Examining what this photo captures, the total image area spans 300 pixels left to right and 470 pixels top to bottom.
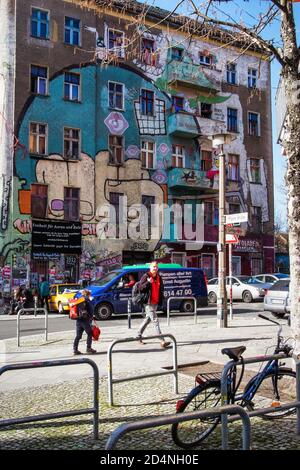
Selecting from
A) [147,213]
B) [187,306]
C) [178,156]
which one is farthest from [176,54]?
[187,306]

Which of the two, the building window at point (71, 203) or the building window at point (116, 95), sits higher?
the building window at point (116, 95)

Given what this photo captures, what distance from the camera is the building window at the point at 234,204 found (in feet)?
125

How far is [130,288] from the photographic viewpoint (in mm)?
20875

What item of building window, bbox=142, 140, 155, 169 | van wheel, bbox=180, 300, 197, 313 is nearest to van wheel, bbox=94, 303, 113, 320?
van wheel, bbox=180, 300, 197, 313

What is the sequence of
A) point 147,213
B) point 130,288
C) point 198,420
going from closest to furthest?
point 198,420 < point 130,288 < point 147,213

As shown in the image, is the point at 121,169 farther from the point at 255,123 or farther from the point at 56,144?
the point at 255,123

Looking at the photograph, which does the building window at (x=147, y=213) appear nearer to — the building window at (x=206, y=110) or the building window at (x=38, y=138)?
the building window at (x=38, y=138)

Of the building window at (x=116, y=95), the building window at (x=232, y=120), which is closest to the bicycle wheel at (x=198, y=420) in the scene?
the building window at (x=116, y=95)

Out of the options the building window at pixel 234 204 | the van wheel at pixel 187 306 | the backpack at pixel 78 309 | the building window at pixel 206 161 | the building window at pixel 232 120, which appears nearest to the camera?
the backpack at pixel 78 309

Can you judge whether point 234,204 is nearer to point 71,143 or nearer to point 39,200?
point 71,143

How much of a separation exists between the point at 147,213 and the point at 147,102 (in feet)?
24.5

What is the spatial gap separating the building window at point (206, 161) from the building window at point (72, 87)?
10.1 m

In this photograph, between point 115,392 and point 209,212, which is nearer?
point 115,392

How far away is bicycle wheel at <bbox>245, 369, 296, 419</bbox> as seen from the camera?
6180 millimetres
